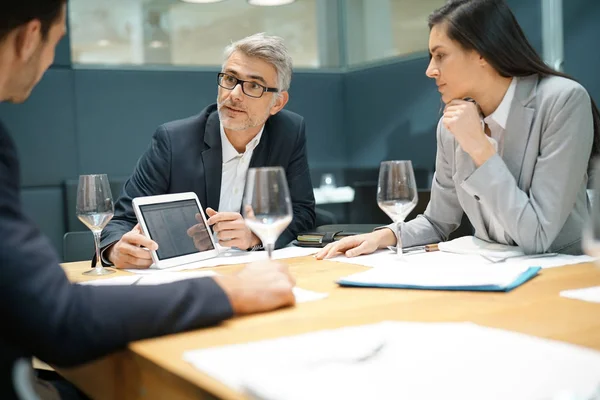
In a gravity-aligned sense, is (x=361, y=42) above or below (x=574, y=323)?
above

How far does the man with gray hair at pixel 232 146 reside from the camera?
2.21 meters

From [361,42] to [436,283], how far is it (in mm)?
3427

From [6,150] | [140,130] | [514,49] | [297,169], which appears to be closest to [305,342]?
[6,150]

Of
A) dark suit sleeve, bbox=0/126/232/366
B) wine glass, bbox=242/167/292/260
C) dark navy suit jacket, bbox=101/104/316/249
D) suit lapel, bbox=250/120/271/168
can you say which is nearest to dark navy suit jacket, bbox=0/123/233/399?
dark suit sleeve, bbox=0/126/232/366

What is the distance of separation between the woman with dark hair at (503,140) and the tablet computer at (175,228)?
0.32 metres

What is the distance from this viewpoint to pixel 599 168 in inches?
32.1

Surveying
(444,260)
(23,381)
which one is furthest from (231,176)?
(23,381)

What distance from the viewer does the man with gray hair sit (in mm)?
2213

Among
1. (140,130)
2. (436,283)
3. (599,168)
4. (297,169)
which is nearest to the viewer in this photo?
(599,168)

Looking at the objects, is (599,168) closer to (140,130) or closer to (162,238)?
(162,238)

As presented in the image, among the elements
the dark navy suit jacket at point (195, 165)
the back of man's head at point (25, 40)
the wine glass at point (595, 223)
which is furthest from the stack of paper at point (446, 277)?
the dark navy suit jacket at point (195, 165)

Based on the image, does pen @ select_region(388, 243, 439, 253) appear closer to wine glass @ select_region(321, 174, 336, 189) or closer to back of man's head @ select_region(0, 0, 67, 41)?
back of man's head @ select_region(0, 0, 67, 41)

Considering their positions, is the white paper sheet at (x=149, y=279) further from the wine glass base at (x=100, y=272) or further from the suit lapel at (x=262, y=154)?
the suit lapel at (x=262, y=154)

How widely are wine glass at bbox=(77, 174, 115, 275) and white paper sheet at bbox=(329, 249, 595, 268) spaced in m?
0.59
